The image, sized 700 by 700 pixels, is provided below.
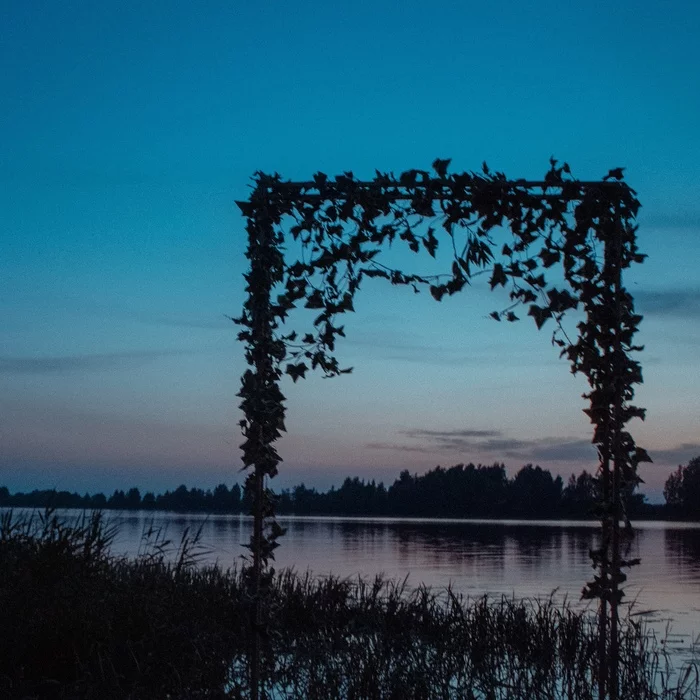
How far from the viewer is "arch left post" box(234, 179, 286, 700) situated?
18.4 ft

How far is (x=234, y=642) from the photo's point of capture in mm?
8633

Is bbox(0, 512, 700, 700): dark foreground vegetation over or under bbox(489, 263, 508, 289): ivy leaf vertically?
under

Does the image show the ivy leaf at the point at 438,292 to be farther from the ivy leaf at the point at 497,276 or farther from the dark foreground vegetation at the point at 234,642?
the dark foreground vegetation at the point at 234,642

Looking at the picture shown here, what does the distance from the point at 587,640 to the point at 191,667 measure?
432cm

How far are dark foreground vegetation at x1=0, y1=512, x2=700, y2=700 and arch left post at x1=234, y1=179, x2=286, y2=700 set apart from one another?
20 centimetres

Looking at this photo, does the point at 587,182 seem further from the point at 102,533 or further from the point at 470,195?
the point at 102,533

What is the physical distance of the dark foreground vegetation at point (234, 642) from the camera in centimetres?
650

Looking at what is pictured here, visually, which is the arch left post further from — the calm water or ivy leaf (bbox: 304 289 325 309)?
the calm water

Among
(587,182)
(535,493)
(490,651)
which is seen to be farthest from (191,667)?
(535,493)

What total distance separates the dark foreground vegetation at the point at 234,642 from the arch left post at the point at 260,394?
20 cm

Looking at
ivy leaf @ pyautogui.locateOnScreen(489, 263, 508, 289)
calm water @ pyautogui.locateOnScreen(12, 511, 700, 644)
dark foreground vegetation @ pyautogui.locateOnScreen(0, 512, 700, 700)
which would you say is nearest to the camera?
ivy leaf @ pyautogui.locateOnScreen(489, 263, 508, 289)

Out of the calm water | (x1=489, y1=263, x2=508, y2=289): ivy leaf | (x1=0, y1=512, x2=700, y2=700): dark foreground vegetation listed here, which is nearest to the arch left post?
(x1=0, y1=512, x2=700, y2=700): dark foreground vegetation

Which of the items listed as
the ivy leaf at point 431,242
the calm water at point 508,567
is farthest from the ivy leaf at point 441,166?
the calm water at point 508,567

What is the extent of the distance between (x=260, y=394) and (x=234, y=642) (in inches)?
160
